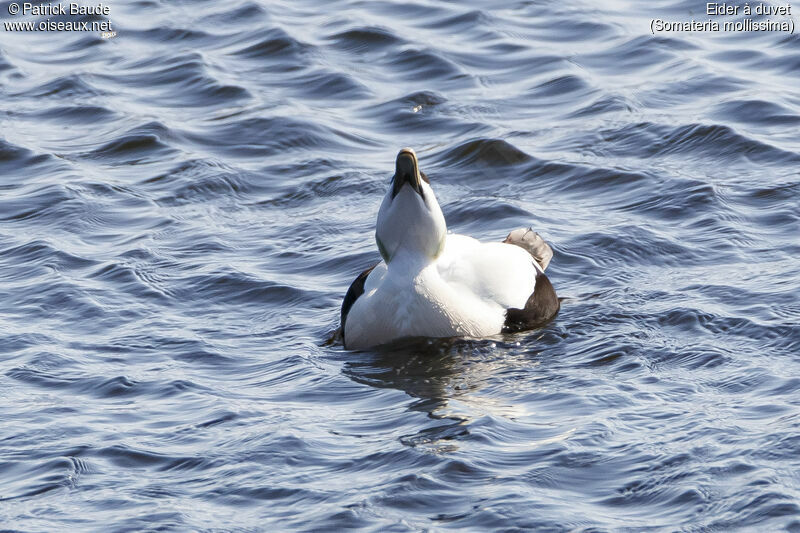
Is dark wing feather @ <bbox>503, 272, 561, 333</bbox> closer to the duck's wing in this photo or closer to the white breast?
the white breast

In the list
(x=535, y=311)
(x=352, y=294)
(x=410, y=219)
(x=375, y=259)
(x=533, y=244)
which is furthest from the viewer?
(x=375, y=259)

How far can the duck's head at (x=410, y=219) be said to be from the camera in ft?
24.7

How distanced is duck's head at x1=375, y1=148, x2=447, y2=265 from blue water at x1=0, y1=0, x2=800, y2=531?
0.55 m

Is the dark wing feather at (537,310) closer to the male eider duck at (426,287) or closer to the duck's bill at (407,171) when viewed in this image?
the male eider duck at (426,287)

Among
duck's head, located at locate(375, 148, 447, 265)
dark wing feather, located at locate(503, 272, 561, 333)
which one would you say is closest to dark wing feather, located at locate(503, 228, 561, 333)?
dark wing feather, located at locate(503, 272, 561, 333)

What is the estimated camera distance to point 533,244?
8.68 meters

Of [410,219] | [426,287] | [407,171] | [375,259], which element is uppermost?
[407,171]

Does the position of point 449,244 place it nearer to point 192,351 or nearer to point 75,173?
point 192,351

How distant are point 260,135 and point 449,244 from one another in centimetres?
377

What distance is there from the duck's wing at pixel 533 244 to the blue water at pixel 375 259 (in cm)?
18

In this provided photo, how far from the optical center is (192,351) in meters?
7.73

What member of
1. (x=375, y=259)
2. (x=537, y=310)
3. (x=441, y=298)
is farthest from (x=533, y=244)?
(x=441, y=298)

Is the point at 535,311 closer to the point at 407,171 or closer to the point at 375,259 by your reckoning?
the point at 407,171

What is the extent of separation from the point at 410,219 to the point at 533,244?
1.30 metres
